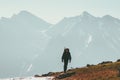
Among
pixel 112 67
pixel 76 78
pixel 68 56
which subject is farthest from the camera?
pixel 68 56

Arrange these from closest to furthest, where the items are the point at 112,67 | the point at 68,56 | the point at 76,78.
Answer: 1. the point at 76,78
2. the point at 112,67
3. the point at 68,56

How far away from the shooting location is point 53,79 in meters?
42.2

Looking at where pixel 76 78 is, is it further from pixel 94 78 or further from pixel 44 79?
pixel 44 79

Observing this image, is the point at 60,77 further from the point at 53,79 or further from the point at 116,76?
the point at 116,76

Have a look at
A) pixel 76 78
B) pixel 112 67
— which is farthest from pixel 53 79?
pixel 112 67

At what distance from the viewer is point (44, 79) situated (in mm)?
43750

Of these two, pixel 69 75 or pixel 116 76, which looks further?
pixel 69 75

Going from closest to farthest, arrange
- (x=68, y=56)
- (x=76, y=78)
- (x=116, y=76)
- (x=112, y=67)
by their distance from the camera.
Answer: (x=116, y=76) < (x=76, y=78) < (x=112, y=67) < (x=68, y=56)

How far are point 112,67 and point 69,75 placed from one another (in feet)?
17.6

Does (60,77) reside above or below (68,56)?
below

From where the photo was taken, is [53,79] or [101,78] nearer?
[101,78]

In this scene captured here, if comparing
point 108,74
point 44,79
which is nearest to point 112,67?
point 108,74

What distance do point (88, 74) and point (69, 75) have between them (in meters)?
3.35

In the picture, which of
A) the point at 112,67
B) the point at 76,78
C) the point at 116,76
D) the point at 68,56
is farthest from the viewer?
the point at 68,56
